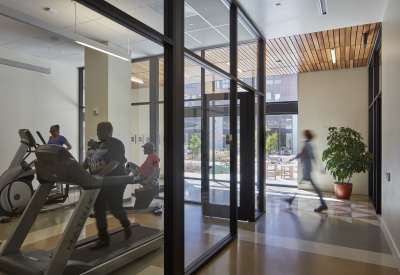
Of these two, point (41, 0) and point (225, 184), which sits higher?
point (41, 0)

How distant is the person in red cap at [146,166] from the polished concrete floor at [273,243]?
0.53 m

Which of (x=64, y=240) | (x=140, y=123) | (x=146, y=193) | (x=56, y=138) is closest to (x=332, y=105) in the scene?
(x=140, y=123)

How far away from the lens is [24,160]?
2.80 m

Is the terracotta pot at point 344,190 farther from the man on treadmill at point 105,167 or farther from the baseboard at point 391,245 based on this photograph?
the man on treadmill at point 105,167

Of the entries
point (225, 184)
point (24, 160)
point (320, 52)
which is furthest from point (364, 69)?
point (24, 160)

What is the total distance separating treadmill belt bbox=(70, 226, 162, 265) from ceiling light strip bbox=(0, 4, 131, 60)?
7.79 ft

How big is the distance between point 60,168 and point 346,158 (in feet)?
22.1

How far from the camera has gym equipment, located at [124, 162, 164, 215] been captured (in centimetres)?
333

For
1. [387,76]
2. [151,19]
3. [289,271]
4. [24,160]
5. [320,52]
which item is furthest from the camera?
[320,52]

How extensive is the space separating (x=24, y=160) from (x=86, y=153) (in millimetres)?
568

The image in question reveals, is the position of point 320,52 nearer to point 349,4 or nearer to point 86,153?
point 349,4

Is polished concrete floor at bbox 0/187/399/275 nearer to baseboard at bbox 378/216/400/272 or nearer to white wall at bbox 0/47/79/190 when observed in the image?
baseboard at bbox 378/216/400/272

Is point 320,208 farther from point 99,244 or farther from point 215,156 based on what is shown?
point 99,244

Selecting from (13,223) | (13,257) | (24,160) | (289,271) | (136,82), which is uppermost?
(136,82)
